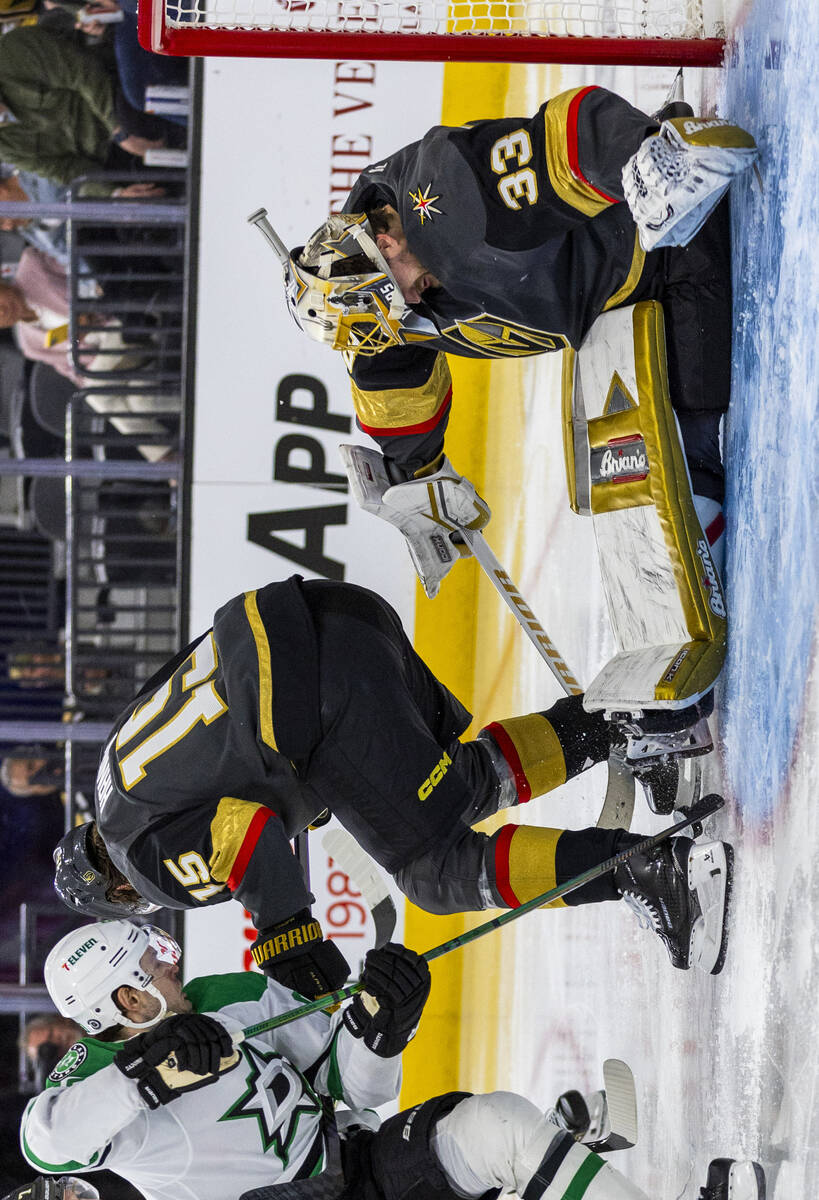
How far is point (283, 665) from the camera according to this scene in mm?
2059

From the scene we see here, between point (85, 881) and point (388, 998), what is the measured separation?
32.0 inches

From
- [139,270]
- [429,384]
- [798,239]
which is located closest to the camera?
[798,239]

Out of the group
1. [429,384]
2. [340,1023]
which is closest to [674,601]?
[429,384]

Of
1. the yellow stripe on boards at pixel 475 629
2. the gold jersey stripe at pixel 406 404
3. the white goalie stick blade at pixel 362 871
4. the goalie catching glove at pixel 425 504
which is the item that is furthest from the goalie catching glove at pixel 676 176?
the yellow stripe on boards at pixel 475 629

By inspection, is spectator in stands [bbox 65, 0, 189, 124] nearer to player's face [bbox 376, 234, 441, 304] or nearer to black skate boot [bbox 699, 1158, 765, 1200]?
player's face [bbox 376, 234, 441, 304]

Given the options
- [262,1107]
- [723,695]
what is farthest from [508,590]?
[262,1107]

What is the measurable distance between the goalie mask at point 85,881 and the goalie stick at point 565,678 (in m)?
0.91

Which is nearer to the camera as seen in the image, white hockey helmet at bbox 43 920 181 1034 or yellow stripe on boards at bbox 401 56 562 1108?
white hockey helmet at bbox 43 920 181 1034

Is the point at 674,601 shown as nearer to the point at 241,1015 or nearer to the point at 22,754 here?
the point at 241,1015

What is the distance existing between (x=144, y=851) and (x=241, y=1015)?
443 mm

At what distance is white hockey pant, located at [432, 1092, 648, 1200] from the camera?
1.83 metres

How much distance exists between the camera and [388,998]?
6.15ft

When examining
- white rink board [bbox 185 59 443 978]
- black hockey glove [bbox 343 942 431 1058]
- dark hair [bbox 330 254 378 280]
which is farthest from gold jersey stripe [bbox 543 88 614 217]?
white rink board [bbox 185 59 443 978]

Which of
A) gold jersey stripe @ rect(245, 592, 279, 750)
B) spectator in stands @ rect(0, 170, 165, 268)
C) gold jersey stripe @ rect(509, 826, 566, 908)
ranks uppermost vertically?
spectator in stands @ rect(0, 170, 165, 268)
